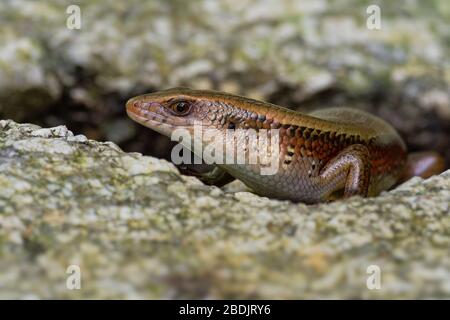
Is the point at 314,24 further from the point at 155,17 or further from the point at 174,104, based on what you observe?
the point at 174,104

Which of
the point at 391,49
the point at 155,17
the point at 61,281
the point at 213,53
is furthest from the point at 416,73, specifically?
the point at 61,281

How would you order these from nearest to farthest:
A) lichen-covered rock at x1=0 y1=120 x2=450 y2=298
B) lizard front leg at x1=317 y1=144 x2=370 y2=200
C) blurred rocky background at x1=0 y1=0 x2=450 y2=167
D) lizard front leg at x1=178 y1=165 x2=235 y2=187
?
lichen-covered rock at x1=0 y1=120 x2=450 y2=298 → lizard front leg at x1=317 y1=144 x2=370 y2=200 → lizard front leg at x1=178 y1=165 x2=235 y2=187 → blurred rocky background at x1=0 y1=0 x2=450 y2=167

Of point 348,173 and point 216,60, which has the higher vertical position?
point 216,60

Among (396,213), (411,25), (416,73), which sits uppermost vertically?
(411,25)

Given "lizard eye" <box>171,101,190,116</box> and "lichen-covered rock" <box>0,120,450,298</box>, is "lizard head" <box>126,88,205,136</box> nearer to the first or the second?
"lizard eye" <box>171,101,190,116</box>

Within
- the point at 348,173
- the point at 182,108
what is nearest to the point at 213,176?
the point at 182,108

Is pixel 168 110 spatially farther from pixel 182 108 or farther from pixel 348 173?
pixel 348 173

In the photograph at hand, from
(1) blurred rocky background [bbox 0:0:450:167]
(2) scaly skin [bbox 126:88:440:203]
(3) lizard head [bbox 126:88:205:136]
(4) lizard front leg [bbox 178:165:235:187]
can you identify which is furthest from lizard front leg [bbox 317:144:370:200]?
(1) blurred rocky background [bbox 0:0:450:167]
